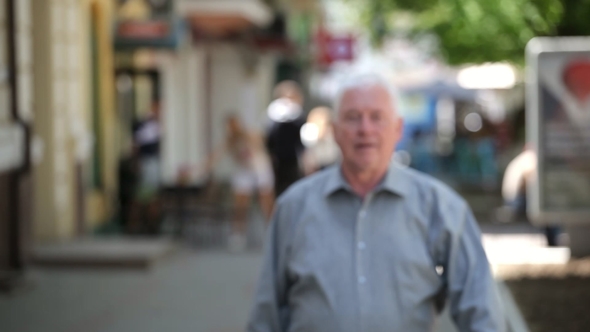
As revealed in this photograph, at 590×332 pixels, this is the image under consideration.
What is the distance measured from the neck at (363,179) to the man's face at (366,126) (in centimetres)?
1

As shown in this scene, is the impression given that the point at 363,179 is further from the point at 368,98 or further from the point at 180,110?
the point at 180,110

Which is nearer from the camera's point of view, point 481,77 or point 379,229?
point 379,229

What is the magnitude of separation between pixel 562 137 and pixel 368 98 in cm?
911

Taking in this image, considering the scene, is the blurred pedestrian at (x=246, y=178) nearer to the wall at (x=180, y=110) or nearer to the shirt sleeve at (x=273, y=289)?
the wall at (x=180, y=110)

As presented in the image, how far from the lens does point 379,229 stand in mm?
4211

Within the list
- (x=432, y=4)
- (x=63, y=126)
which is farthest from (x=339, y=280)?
(x=432, y=4)

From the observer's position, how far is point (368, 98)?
427 centimetres

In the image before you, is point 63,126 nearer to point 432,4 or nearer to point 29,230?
point 29,230

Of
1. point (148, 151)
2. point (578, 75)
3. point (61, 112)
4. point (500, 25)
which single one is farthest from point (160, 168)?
point (578, 75)

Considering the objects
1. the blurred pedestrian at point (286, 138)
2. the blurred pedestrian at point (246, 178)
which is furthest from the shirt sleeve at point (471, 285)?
the blurred pedestrian at point (286, 138)

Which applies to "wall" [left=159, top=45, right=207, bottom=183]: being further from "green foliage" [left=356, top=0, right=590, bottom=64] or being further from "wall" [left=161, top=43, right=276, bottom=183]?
"green foliage" [left=356, top=0, right=590, bottom=64]

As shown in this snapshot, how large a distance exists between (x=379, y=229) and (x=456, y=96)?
35.8 meters

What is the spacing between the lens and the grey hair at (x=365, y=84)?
168 inches

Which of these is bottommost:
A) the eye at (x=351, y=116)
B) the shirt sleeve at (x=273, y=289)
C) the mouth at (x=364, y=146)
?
the shirt sleeve at (x=273, y=289)
